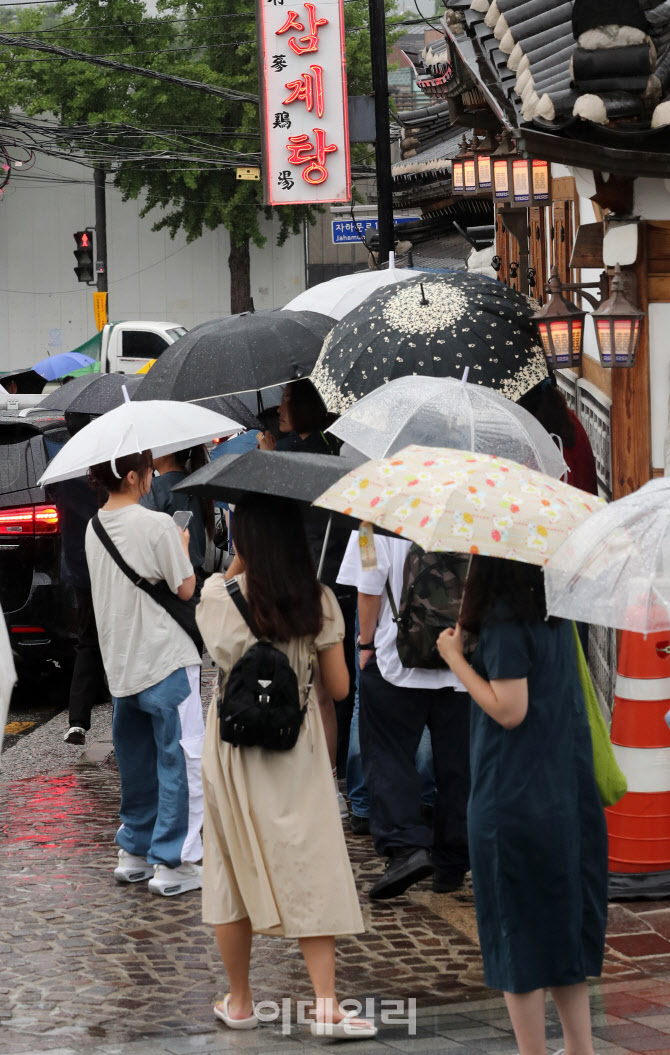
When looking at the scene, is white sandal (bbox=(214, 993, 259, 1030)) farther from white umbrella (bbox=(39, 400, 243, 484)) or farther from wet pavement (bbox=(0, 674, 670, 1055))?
white umbrella (bbox=(39, 400, 243, 484))

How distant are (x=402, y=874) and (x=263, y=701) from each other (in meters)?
1.65

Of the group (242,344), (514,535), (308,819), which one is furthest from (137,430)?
(514,535)

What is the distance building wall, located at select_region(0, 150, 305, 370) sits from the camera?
4309 centimetres

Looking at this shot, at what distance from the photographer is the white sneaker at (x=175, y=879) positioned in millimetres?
5840

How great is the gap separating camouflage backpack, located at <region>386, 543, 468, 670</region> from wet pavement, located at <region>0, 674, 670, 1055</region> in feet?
3.38

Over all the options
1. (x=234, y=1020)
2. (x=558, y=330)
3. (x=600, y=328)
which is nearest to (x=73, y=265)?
(x=558, y=330)

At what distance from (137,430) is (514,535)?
8.25 ft

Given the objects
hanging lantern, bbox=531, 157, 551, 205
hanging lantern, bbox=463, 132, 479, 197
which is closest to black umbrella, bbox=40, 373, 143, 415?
hanging lantern, bbox=531, 157, 551, 205

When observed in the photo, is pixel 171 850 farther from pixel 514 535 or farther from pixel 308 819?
pixel 514 535

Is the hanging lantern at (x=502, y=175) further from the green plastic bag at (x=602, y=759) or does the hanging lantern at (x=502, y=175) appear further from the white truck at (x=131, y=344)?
the white truck at (x=131, y=344)

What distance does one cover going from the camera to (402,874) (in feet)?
18.6

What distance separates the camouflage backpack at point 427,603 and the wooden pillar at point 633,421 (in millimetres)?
2011

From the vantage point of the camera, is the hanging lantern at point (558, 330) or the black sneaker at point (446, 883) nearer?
the black sneaker at point (446, 883)

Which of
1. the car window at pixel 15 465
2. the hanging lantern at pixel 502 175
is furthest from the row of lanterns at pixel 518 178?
the car window at pixel 15 465
